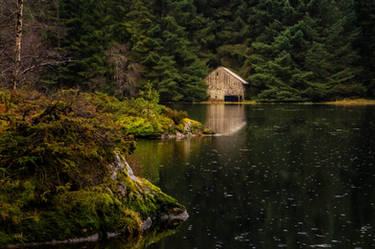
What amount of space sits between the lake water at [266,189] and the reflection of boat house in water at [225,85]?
46.5m

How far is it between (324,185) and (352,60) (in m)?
58.9

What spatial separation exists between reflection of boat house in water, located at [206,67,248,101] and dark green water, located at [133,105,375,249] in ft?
153

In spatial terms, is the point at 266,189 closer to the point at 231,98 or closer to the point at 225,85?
the point at 225,85

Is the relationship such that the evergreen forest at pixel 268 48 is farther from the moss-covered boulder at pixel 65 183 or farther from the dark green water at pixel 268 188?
the moss-covered boulder at pixel 65 183

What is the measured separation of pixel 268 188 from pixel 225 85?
6065 centimetres

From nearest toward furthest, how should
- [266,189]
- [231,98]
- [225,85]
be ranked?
[266,189] < [225,85] < [231,98]

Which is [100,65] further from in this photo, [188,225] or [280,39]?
[188,225]

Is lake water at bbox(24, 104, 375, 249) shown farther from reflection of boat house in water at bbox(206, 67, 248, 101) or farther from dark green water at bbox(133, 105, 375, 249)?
reflection of boat house in water at bbox(206, 67, 248, 101)

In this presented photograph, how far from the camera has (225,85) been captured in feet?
249

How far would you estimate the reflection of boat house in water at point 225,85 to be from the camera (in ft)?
247

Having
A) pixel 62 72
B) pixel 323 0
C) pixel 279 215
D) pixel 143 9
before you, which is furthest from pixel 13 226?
pixel 323 0

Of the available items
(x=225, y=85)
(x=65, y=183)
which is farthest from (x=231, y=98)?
(x=65, y=183)

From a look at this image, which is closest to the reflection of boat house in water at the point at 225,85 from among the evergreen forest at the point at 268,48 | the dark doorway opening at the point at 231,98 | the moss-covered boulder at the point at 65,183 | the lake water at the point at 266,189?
the dark doorway opening at the point at 231,98

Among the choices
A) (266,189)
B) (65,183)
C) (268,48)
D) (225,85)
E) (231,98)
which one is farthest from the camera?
(231,98)
